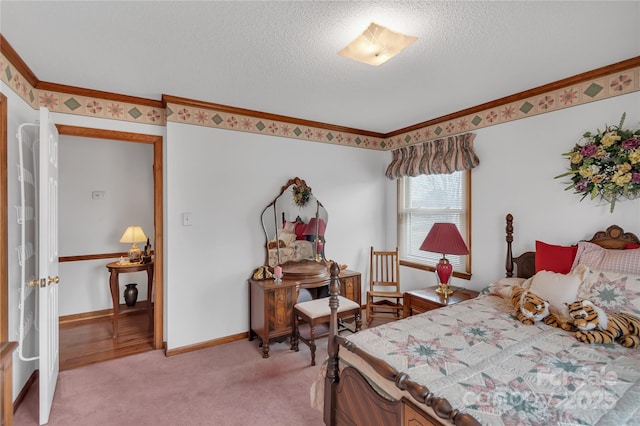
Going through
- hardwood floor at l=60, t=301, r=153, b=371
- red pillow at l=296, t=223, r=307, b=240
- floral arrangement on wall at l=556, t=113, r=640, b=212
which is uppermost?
floral arrangement on wall at l=556, t=113, r=640, b=212

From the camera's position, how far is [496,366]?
1.44 meters

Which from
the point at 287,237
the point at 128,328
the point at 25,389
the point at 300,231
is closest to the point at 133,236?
the point at 128,328

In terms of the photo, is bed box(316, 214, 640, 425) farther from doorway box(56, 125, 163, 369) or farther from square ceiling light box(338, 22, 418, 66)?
doorway box(56, 125, 163, 369)

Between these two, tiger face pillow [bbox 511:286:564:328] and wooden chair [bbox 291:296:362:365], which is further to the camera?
wooden chair [bbox 291:296:362:365]

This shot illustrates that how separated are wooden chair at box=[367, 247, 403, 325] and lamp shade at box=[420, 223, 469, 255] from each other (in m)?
0.91

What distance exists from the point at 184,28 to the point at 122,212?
3271mm

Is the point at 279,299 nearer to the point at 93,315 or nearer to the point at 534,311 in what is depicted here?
the point at 534,311

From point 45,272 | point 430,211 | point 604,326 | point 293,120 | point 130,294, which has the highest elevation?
point 293,120

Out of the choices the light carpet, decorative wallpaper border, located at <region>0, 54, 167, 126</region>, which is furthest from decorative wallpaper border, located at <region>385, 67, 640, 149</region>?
decorative wallpaper border, located at <region>0, 54, 167, 126</region>

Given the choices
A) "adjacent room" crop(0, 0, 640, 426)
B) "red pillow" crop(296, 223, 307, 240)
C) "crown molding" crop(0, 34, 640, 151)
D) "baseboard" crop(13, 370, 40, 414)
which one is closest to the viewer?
"adjacent room" crop(0, 0, 640, 426)

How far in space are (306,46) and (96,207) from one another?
3.67 meters

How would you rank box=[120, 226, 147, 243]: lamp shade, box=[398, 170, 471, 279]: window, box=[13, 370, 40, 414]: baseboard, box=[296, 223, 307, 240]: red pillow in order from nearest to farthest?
1. box=[13, 370, 40, 414]: baseboard
2. box=[398, 170, 471, 279]: window
3. box=[296, 223, 307, 240]: red pillow
4. box=[120, 226, 147, 243]: lamp shade

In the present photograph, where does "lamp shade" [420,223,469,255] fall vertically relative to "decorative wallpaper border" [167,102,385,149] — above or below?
below

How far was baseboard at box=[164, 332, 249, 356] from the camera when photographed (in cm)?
289
